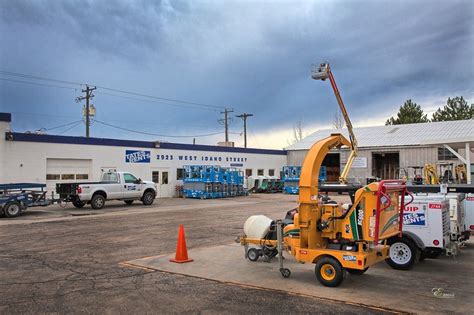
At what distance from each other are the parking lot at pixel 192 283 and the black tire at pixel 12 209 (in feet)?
26.5

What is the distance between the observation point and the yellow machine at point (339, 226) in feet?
22.8

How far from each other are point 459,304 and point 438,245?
7.57 ft

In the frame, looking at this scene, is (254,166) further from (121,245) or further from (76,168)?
(121,245)

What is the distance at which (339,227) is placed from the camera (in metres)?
7.46

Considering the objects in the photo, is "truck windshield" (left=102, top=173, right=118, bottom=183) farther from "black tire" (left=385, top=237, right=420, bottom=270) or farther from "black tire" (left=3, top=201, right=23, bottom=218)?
"black tire" (left=385, top=237, right=420, bottom=270)

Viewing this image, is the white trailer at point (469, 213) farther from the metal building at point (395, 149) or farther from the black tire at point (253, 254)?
the metal building at point (395, 149)

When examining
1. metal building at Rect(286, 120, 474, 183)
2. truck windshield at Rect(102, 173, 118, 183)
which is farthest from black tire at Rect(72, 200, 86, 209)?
metal building at Rect(286, 120, 474, 183)

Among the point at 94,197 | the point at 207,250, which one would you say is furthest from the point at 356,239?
the point at 94,197

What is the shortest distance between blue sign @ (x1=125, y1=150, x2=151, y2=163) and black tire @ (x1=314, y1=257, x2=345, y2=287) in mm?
25999

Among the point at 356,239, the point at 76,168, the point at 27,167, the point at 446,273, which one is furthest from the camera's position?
the point at 76,168

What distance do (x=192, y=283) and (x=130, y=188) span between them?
19.0 meters

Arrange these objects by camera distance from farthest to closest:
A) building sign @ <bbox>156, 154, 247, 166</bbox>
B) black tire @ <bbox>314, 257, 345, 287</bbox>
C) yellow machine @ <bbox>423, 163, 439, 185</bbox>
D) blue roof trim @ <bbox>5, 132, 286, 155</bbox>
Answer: building sign @ <bbox>156, 154, 247, 166</bbox> → blue roof trim @ <bbox>5, 132, 286, 155</bbox> → yellow machine @ <bbox>423, 163, 439, 185</bbox> → black tire @ <bbox>314, 257, 345, 287</bbox>

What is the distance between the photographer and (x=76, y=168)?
92.8ft

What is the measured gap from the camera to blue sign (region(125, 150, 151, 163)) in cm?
3147
